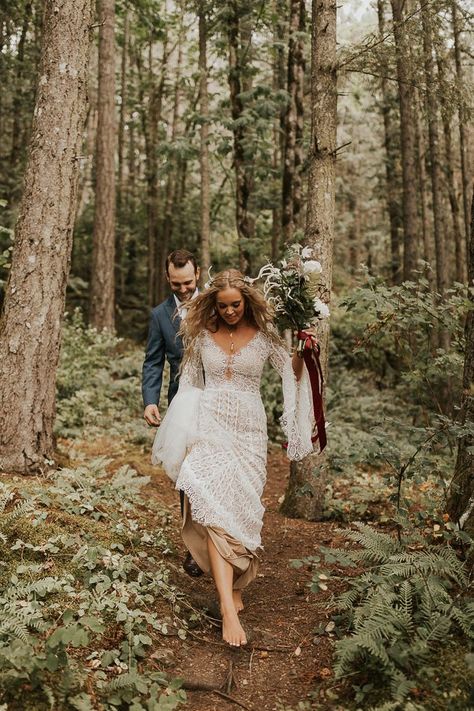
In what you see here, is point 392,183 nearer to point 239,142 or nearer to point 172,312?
point 239,142

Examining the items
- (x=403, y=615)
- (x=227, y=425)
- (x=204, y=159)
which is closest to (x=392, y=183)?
(x=204, y=159)

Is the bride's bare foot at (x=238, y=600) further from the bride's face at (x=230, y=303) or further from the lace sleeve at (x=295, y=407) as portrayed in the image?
the bride's face at (x=230, y=303)

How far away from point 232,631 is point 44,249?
12.9 feet

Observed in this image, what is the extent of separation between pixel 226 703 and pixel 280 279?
2.76 metres

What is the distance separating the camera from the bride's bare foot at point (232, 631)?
3912 mm

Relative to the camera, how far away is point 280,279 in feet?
14.7

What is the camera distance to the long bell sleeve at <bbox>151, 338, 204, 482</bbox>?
4555 mm

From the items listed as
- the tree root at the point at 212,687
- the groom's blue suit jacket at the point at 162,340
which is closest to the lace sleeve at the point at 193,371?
the groom's blue suit jacket at the point at 162,340

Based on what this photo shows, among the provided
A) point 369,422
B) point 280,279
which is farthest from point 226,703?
point 369,422

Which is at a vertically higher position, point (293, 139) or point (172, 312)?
A: point (293, 139)

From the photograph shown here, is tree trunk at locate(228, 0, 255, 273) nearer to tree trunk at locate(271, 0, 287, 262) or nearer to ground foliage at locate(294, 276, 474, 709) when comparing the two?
tree trunk at locate(271, 0, 287, 262)

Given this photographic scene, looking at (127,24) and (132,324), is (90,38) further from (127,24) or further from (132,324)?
(127,24)

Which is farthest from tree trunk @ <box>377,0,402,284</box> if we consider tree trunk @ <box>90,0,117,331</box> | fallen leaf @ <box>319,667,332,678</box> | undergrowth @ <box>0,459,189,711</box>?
fallen leaf @ <box>319,667,332,678</box>

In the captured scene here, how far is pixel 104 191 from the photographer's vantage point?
46.6 feet
